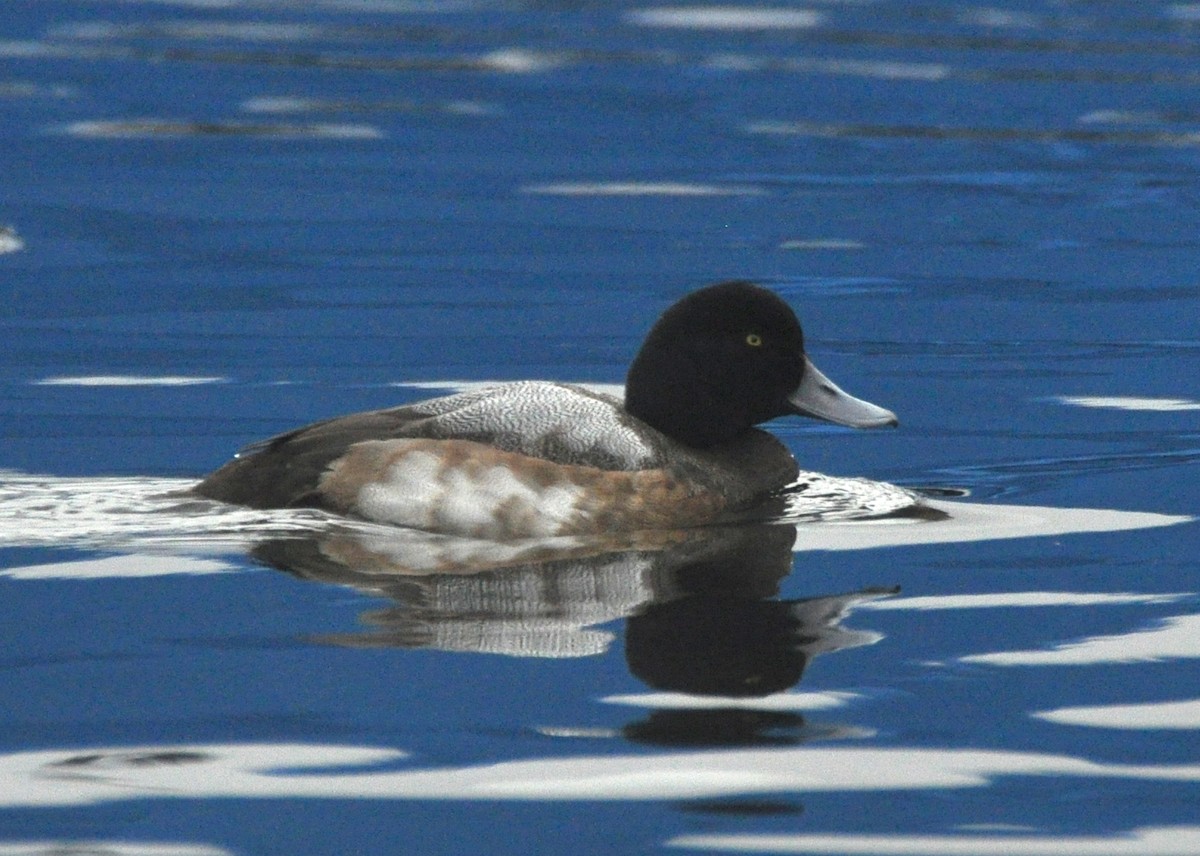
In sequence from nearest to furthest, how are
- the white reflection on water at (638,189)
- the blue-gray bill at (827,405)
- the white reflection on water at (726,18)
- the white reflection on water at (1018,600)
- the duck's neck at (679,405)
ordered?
the white reflection on water at (1018,600)
the duck's neck at (679,405)
the blue-gray bill at (827,405)
the white reflection on water at (638,189)
the white reflection on water at (726,18)

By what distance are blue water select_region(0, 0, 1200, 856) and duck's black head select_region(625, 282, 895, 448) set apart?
649 mm

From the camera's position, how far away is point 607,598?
242 inches

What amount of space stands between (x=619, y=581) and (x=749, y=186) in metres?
9.82

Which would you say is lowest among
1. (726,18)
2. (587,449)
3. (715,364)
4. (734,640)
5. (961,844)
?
(961,844)

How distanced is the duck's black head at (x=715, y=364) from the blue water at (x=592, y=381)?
649mm

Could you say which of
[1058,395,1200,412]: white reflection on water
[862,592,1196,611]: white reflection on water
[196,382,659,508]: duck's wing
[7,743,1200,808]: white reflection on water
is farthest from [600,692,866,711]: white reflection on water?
[1058,395,1200,412]: white reflection on water

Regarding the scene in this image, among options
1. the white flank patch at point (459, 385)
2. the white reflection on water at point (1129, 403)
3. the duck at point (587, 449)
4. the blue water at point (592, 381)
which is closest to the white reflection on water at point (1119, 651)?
the blue water at point (592, 381)

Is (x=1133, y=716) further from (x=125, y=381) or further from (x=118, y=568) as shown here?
(x=125, y=381)

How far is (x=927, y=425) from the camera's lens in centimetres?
927

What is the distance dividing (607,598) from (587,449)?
113cm

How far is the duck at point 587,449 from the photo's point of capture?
705 centimetres

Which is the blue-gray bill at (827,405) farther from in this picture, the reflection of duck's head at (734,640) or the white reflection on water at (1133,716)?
the white reflection on water at (1133,716)

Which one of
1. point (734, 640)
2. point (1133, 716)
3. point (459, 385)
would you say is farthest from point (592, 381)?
point (1133, 716)

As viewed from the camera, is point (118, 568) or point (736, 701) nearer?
point (736, 701)
